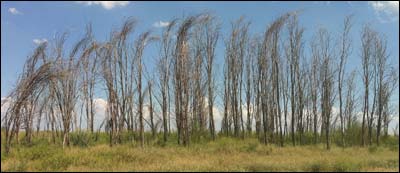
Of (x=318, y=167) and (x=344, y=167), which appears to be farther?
(x=318, y=167)

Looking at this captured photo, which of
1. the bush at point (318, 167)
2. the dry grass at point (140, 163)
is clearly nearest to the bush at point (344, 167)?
the dry grass at point (140, 163)

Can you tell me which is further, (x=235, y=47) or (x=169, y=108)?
(x=235, y=47)

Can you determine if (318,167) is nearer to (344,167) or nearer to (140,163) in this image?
(344,167)

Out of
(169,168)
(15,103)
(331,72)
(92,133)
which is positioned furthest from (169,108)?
(169,168)

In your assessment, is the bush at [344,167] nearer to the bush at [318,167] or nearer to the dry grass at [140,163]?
the dry grass at [140,163]

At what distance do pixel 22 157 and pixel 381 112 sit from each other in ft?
60.6

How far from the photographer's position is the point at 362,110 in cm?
2444

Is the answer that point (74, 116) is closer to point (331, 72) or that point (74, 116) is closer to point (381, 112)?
point (331, 72)

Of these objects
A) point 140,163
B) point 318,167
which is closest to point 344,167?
point 318,167

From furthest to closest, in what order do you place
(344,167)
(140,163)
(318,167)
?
(140,163) → (318,167) → (344,167)

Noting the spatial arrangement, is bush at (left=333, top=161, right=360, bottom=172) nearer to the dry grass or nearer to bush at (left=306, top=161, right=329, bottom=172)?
the dry grass

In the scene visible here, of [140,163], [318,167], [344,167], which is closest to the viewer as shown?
[344,167]

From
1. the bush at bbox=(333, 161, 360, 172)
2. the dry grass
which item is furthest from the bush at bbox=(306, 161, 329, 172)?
the bush at bbox=(333, 161, 360, 172)

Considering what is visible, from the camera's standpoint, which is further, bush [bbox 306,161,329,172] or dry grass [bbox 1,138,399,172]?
bush [bbox 306,161,329,172]
